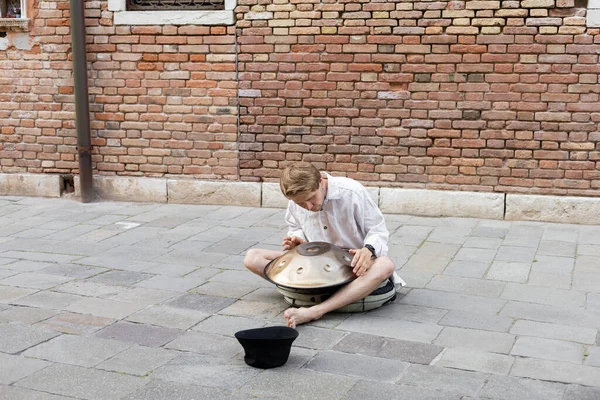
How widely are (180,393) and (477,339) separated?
1.77 m

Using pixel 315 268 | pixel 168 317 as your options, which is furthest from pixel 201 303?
pixel 315 268

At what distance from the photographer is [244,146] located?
337 inches

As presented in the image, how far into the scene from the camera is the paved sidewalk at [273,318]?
3.91 meters

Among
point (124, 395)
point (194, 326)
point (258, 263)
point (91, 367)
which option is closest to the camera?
point (124, 395)

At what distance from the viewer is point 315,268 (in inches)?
188

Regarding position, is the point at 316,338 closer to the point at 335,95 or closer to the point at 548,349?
the point at 548,349

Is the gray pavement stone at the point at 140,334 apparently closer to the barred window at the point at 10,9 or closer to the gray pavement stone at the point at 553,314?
the gray pavement stone at the point at 553,314

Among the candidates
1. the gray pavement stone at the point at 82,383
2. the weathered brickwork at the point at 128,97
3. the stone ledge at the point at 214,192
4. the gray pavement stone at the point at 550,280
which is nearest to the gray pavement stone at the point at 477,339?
the gray pavement stone at the point at 550,280

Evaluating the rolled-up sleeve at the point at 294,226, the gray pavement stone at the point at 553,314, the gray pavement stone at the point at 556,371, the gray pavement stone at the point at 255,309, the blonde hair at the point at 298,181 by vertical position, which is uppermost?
the blonde hair at the point at 298,181

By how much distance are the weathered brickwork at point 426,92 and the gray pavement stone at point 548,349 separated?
11.7 feet

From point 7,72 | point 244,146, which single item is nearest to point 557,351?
point 244,146

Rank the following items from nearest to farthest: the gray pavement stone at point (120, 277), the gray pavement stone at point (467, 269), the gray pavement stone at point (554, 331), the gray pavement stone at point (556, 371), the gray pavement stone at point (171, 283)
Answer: the gray pavement stone at point (556, 371)
the gray pavement stone at point (554, 331)
the gray pavement stone at point (171, 283)
the gray pavement stone at point (120, 277)
the gray pavement stone at point (467, 269)

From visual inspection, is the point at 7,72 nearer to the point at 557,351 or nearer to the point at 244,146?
the point at 244,146

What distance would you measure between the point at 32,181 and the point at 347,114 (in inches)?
148
